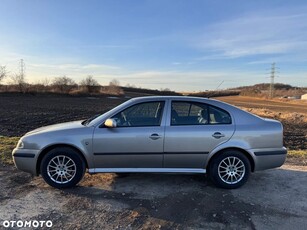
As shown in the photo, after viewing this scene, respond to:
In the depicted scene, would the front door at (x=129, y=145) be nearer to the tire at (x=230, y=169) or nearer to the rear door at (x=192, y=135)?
the rear door at (x=192, y=135)

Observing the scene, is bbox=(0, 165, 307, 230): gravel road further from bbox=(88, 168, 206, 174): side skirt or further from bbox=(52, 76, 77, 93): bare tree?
bbox=(52, 76, 77, 93): bare tree

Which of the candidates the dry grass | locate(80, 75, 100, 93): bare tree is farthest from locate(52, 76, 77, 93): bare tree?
the dry grass

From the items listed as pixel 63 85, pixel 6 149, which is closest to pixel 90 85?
pixel 63 85

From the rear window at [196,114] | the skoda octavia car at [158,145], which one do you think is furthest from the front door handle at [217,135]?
the rear window at [196,114]

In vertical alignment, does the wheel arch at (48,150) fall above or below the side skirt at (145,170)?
above

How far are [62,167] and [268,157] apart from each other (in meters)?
3.55

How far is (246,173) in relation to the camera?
5.34 metres

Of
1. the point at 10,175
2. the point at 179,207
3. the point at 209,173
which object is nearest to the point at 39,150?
the point at 10,175

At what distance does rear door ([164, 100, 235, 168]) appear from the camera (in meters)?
5.18

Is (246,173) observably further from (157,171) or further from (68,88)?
(68,88)

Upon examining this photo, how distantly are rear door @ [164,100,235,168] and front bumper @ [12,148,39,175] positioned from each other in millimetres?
2210

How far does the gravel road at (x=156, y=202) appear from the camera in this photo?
158 inches

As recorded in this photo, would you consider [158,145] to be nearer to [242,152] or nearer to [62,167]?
[242,152]

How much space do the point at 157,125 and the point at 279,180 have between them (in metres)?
2.66
